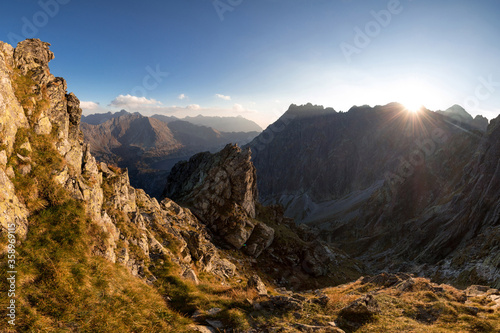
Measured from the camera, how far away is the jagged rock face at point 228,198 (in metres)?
46.0

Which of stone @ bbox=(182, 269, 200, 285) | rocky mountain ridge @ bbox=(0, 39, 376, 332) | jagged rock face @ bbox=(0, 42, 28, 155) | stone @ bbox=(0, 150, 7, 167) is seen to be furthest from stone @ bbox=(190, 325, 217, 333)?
jagged rock face @ bbox=(0, 42, 28, 155)

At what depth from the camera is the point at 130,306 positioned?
10.6 m

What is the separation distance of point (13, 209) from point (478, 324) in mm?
26894

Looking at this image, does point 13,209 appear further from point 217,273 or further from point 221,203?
point 221,203

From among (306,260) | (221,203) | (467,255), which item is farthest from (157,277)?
(467,255)

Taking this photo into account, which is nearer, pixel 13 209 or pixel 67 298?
pixel 67 298

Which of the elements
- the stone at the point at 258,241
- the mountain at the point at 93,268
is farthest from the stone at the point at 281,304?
the stone at the point at 258,241

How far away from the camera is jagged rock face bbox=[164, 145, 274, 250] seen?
46.0 m

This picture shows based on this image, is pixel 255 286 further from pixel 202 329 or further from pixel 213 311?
pixel 202 329

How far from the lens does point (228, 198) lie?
171 feet

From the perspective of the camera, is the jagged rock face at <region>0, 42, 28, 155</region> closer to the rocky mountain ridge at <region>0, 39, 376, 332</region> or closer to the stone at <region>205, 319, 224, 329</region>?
the rocky mountain ridge at <region>0, 39, 376, 332</region>

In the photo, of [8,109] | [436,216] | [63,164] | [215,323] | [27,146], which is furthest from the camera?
[436,216]

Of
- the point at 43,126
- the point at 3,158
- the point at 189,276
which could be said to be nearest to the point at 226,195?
the point at 189,276

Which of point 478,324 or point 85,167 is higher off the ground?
point 85,167
